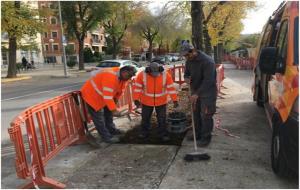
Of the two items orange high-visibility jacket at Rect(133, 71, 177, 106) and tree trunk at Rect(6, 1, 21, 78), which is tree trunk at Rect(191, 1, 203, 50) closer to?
orange high-visibility jacket at Rect(133, 71, 177, 106)

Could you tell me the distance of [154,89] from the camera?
6809 millimetres

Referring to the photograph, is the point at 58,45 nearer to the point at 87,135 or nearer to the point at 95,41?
the point at 95,41

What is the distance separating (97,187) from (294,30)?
2.98 m

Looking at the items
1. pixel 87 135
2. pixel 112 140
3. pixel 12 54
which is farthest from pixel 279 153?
pixel 12 54

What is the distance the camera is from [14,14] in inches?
1028

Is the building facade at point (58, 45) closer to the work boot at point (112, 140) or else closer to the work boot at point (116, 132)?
the work boot at point (116, 132)

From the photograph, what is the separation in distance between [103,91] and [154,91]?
3.42 feet

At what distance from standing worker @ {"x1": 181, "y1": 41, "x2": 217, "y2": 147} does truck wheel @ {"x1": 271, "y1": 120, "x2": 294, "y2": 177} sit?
153 centimetres

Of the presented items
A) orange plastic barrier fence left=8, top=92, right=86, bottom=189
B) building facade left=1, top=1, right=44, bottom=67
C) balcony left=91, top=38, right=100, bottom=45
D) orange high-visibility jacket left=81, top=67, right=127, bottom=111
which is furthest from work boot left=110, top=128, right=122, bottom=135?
balcony left=91, top=38, right=100, bottom=45

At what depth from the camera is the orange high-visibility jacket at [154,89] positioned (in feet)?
22.3

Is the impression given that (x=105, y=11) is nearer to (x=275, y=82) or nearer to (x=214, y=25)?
(x=214, y=25)

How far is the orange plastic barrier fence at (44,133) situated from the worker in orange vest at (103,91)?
0.20 meters

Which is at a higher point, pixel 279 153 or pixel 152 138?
pixel 279 153

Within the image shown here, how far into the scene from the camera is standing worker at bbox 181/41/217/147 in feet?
20.5
